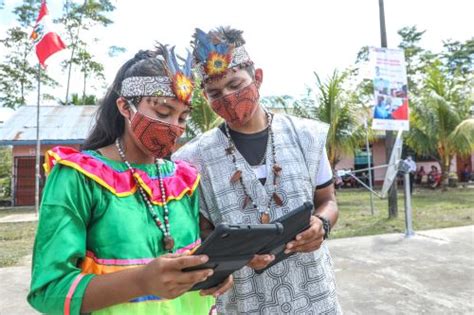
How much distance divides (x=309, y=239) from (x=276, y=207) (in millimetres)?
251

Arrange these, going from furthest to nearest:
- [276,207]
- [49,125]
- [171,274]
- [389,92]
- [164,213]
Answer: [49,125] < [389,92] < [276,207] < [164,213] < [171,274]

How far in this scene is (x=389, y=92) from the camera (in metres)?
6.82

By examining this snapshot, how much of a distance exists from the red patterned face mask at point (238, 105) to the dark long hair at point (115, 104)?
0.36 metres

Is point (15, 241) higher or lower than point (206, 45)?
lower

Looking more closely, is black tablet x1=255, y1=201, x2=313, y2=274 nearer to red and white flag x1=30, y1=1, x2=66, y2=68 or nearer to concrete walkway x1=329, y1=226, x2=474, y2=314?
concrete walkway x1=329, y1=226, x2=474, y2=314

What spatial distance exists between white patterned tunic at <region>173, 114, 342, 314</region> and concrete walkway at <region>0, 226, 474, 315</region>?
80.7 inches

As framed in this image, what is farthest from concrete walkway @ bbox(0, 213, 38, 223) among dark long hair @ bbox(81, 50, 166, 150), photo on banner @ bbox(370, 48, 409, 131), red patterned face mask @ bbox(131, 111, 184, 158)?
red patterned face mask @ bbox(131, 111, 184, 158)

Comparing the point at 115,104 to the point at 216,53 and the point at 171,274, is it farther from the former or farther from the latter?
the point at 171,274

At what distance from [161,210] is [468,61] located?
32253mm

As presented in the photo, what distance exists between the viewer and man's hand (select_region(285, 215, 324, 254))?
4.55 ft

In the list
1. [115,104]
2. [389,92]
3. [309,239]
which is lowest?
[309,239]

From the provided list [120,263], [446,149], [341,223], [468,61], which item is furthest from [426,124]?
[468,61]

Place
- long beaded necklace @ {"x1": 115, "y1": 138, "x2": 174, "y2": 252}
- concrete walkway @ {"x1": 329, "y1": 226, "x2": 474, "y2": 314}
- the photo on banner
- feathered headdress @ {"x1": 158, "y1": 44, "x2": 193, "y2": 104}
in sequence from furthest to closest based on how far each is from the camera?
the photo on banner, concrete walkway @ {"x1": 329, "y1": 226, "x2": 474, "y2": 314}, feathered headdress @ {"x1": 158, "y1": 44, "x2": 193, "y2": 104}, long beaded necklace @ {"x1": 115, "y1": 138, "x2": 174, "y2": 252}

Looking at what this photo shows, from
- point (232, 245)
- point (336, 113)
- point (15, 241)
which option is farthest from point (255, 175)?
point (336, 113)
